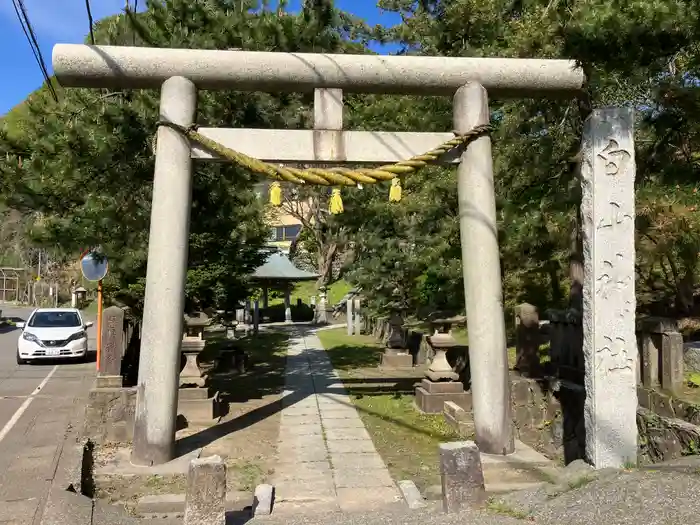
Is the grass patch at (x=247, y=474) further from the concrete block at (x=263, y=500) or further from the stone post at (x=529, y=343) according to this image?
the stone post at (x=529, y=343)

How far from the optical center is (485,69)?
671 centimetres

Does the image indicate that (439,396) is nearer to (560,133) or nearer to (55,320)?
(560,133)

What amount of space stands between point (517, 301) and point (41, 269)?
3768cm

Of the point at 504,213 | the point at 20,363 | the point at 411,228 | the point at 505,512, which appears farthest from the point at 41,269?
the point at 505,512

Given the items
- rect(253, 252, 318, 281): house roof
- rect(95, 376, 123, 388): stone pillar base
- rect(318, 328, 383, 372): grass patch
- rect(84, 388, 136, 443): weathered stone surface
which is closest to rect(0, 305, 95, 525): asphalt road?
rect(84, 388, 136, 443): weathered stone surface

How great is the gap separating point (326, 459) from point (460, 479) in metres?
2.50

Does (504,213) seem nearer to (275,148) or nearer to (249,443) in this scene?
(275,148)

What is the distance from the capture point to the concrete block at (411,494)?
503cm

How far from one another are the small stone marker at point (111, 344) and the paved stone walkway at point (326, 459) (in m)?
2.38

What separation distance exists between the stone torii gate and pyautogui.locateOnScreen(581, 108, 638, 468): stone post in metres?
0.01

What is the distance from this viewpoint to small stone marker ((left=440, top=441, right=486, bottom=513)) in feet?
14.7

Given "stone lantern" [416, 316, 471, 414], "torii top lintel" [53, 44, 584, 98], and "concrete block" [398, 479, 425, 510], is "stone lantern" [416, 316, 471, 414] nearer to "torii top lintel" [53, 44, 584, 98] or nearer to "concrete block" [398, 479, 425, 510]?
"concrete block" [398, 479, 425, 510]

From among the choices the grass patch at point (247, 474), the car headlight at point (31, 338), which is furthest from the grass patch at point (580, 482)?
the car headlight at point (31, 338)

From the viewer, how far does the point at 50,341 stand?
14.7 m
